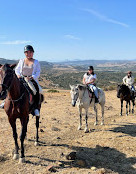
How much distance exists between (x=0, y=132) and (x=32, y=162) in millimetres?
3833

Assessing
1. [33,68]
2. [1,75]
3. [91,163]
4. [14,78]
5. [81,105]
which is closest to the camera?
[1,75]

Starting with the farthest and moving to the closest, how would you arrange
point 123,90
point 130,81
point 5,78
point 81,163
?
point 130,81, point 123,90, point 81,163, point 5,78

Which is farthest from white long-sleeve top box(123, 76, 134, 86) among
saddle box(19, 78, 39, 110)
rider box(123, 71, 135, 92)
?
saddle box(19, 78, 39, 110)

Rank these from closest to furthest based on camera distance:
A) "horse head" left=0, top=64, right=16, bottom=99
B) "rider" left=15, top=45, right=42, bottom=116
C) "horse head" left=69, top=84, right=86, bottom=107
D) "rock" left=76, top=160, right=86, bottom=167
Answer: "horse head" left=0, top=64, right=16, bottom=99
"rock" left=76, top=160, right=86, bottom=167
"rider" left=15, top=45, right=42, bottom=116
"horse head" left=69, top=84, right=86, bottom=107

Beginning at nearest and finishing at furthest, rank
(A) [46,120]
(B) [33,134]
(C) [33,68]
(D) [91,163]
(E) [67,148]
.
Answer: (D) [91,163] < (C) [33,68] < (E) [67,148] < (B) [33,134] < (A) [46,120]

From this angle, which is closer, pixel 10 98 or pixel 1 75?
pixel 1 75

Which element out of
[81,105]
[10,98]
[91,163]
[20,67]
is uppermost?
[20,67]

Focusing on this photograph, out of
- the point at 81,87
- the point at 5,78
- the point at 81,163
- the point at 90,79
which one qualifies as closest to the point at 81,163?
the point at 81,163

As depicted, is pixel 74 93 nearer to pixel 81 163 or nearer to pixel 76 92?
pixel 76 92

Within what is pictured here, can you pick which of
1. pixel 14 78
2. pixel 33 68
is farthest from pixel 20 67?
pixel 14 78

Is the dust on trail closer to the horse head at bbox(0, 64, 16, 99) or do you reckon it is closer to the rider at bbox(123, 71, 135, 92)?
the horse head at bbox(0, 64, 16, 99)

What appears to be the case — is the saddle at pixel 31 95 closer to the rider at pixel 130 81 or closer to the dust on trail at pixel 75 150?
the dust on trail at pixel 75 150

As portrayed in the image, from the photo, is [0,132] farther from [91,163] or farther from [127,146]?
[127,146]

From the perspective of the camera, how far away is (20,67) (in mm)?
6520
